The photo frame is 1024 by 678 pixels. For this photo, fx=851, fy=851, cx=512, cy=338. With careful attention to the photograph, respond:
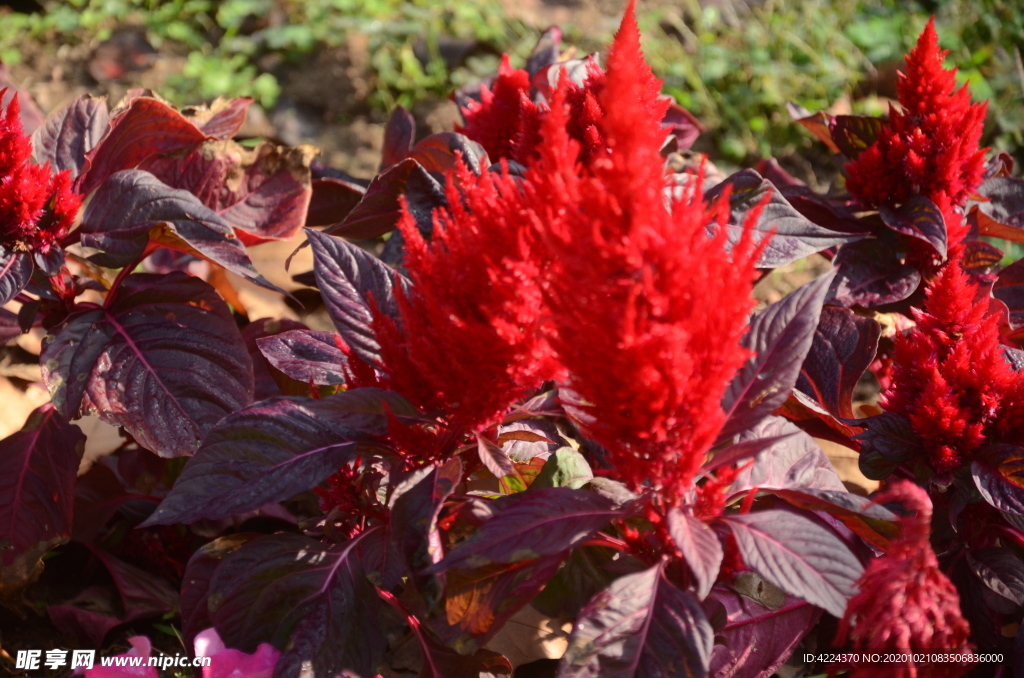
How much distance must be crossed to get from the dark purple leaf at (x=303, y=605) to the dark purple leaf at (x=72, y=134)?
1055 millimetres

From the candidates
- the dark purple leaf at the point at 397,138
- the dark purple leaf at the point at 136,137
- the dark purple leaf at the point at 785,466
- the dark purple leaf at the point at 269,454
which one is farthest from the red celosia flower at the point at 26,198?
the dark purple leaf at the point at 785,466

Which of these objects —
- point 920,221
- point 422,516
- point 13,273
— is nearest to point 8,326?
point 13,273

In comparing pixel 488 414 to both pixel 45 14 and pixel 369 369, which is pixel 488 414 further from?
pixel 45 14

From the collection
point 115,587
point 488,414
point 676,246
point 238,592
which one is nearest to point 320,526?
point 238,592

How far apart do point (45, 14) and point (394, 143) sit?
2856 mm

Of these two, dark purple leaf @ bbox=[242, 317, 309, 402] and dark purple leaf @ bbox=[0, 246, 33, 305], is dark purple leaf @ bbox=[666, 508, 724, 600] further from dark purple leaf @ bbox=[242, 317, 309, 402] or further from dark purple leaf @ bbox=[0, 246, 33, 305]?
dark purple leaf @ bbox=[0, 246, 33, 305]

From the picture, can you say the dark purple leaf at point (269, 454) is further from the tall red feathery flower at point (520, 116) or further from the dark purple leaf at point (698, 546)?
the tall red feathery flower at point (520, 116)

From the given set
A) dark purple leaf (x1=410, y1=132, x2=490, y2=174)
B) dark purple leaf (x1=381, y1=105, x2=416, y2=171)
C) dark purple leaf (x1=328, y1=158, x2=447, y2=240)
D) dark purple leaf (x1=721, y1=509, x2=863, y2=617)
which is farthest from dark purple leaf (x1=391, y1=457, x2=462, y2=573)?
dark purple leaf (x1=381, y1=105, x2=416, y2=171)

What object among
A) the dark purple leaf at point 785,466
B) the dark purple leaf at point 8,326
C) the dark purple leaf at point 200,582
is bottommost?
the dark purple leaf at point 200,582

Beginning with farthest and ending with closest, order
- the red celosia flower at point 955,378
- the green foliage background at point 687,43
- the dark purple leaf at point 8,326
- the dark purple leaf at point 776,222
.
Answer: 1. the green foliage background at point 687,43
2. the dark purple leaf at point 8,326
3. the dark purple leaf at point 776,222
4. the red celosia flower at point 955,378

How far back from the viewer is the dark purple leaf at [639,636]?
1170mm

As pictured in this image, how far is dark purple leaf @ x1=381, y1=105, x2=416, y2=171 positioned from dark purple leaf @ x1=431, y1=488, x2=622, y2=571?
4.51ft

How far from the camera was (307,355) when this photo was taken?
1.63 metres

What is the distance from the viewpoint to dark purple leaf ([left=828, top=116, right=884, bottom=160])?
2195 millimetres
